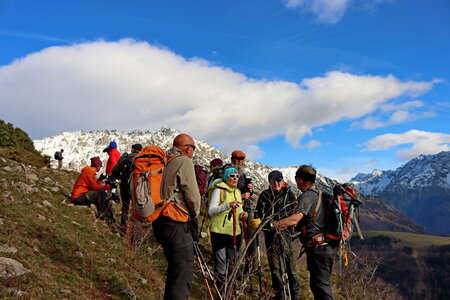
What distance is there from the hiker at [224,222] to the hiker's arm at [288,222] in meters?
1.67

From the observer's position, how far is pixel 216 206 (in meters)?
7.06

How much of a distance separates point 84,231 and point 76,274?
3.08 metres

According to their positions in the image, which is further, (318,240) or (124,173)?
(124,173)

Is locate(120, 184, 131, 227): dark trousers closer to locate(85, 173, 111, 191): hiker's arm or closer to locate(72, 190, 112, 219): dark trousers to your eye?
locate(72, 190, 112, 219): dark trousers

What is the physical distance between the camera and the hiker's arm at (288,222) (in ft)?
17.5

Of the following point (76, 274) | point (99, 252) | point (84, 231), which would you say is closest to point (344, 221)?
point (76, 274)

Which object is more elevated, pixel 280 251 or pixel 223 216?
pixel 223 216

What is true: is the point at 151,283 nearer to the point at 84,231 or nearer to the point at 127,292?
the point at 127,292

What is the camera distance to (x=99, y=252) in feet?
25.8

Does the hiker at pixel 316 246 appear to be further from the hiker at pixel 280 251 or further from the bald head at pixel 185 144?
the bald head at pixel 185 144

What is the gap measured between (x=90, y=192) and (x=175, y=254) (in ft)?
20.8

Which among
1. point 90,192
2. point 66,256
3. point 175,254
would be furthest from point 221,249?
point 90,192

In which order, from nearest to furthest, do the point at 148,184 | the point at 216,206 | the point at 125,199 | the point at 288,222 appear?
1. the point at 148,184
2. the point at 288,222
3. the point at 216,206
4. the point at 125,199

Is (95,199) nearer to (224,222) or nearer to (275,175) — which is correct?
(224,222)
